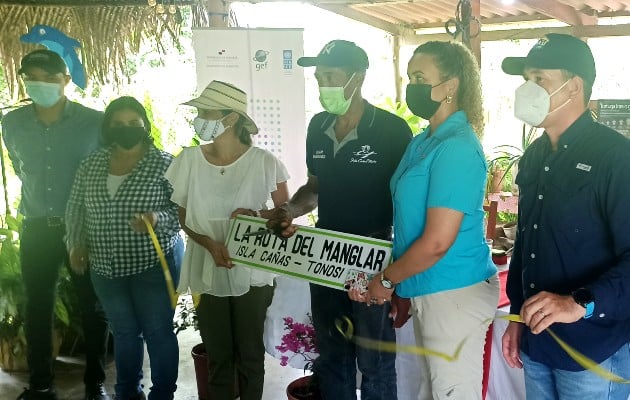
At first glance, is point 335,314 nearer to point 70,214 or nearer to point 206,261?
point 206,261

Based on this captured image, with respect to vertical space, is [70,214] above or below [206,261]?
above

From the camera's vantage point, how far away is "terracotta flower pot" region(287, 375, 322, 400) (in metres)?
2.61

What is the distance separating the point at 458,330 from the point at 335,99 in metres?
0.99

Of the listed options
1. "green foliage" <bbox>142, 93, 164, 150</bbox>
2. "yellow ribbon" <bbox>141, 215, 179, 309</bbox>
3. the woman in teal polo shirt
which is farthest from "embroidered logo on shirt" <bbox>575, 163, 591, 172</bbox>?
"green foliage" <bbox>142, 93, 164, 150</bbox>

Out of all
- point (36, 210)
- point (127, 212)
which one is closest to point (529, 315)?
point (127, 212)

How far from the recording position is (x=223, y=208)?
8.07ft

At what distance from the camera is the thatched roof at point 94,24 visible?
3.47 meters

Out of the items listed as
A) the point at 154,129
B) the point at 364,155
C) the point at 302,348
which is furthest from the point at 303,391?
the point at 154,129

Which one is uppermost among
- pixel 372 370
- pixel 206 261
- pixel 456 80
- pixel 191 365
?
pixel 456 80

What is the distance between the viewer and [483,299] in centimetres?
182

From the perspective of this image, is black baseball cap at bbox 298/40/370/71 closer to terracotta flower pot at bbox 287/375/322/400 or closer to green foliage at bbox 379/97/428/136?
terracotta flower pot at bbox 287/375/322/400

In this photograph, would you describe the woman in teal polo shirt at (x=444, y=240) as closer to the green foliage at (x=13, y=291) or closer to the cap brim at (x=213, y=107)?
the cap brim at (x=213, y=107)

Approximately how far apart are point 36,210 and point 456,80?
229 centimetres

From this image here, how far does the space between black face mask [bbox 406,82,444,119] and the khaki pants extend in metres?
0.60
